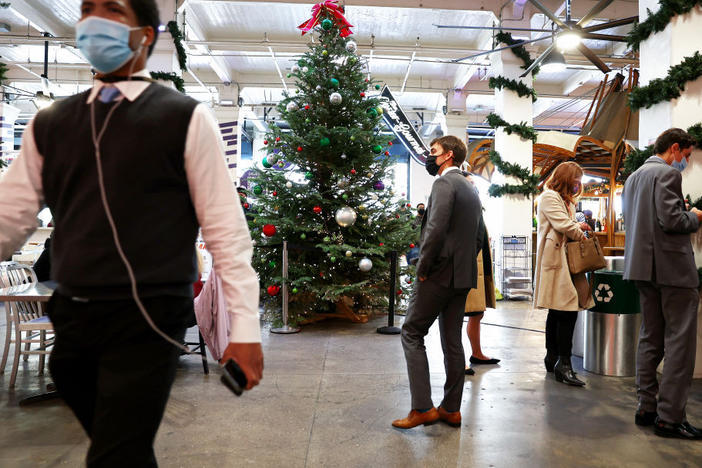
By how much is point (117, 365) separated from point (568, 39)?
23.3 ft

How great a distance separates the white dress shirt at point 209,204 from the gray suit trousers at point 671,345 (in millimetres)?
2827

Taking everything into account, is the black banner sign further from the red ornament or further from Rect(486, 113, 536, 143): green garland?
the red ornament

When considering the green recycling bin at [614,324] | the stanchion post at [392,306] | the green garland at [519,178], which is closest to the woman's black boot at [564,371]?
the green recycling bin at [614,324]

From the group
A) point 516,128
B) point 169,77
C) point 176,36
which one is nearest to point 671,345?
point 516,128

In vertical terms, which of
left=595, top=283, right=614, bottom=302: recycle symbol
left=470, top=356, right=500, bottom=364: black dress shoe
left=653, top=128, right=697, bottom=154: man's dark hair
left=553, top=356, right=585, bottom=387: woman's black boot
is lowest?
left=470, top=356, right=500, bottom=364: black dress shoe

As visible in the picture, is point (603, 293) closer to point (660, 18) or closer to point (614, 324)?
point (614, 324)

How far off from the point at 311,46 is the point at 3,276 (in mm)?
4531

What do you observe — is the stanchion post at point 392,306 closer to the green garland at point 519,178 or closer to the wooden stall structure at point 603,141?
the green garland at point 519,178

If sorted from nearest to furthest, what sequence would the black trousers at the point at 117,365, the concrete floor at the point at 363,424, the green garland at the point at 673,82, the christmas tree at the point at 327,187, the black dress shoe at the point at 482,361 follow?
the black trousers at the point at 117,365, the concrete floor at the point at 363,424, the green garland at the point at 673,82, the black dress shoe at the point at 482,361, the christmas tree at the point at 327,187

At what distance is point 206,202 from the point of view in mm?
1234

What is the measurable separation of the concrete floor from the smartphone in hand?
1.67 metres

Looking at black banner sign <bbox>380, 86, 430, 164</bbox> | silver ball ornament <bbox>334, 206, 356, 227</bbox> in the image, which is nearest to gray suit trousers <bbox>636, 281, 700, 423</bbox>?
silver ball ornament <bbox>334, 206, 356, 227</bbox>

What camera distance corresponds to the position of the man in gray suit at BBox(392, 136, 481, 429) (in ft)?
10.0

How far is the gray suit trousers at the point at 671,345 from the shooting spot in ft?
9.89
